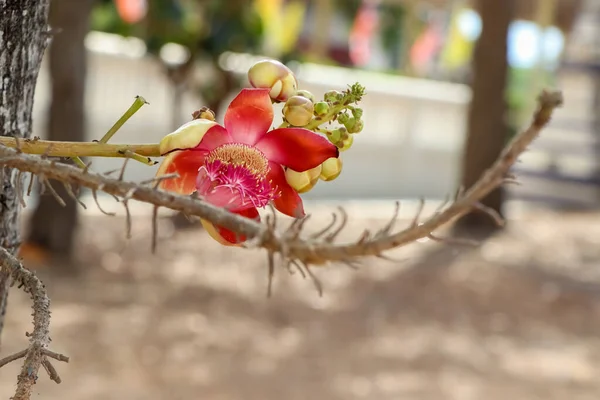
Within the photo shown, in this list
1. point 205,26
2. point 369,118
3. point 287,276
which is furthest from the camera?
point 369,118

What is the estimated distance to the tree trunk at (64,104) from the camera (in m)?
5.80

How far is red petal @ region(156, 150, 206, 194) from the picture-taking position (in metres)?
0.65

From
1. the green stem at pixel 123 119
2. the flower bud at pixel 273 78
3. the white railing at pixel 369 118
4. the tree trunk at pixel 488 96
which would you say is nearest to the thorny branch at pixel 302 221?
the green stem at pixel 123 119

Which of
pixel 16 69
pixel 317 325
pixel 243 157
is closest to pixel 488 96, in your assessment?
pixel 317 325

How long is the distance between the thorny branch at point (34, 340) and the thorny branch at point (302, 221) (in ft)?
0.37

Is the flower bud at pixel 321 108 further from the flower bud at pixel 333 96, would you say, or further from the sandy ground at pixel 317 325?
the sandy ground at pixel 317 325

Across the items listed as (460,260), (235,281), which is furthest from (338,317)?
(460,260)

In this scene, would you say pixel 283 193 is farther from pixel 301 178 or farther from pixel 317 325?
pixel 317 325

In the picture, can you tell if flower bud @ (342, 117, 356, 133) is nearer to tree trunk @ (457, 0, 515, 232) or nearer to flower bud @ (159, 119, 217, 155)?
flower bud @ (159, 119, 217, 155)

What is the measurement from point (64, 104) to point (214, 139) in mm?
5595

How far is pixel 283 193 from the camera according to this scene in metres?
0.69

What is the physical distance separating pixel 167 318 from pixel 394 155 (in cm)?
619

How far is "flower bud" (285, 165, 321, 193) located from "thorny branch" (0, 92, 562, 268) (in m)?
0.11

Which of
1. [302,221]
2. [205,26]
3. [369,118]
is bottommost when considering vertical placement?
[369,118]
